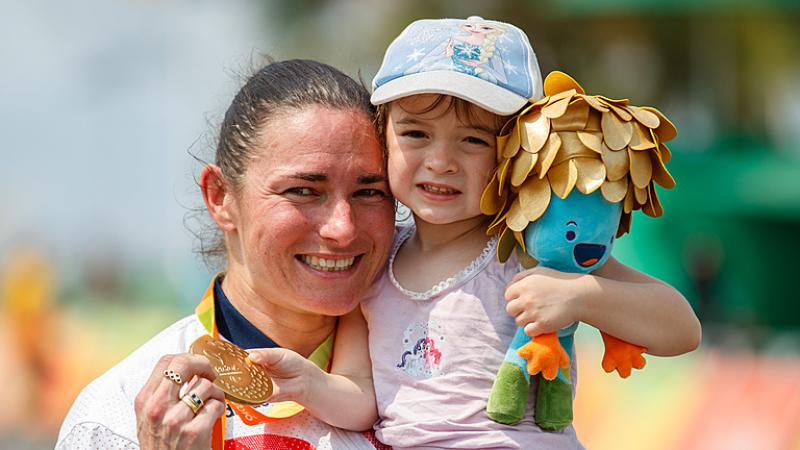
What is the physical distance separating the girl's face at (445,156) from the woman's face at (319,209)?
228 mm

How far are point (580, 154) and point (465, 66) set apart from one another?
374 millimetres

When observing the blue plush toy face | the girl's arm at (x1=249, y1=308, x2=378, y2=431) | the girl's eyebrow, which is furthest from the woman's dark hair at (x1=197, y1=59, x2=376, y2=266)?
the blue plush toy face

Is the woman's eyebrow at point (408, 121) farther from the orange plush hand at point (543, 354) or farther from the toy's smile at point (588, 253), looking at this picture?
the orange plush hand at point (543, 354)

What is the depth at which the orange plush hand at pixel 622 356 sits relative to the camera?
2.86 meters

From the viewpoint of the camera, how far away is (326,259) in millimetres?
3211

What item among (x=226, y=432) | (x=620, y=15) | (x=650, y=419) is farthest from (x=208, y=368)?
(x=620, y=15)

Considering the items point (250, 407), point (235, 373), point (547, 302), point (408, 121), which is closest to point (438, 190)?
point (408, 121)

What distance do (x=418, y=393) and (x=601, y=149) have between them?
0.76 meters

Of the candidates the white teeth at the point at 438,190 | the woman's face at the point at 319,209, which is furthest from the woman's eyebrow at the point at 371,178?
the white teeth at the point at 438,190

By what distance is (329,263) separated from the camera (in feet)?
10.5

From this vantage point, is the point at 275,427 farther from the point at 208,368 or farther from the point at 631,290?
the point at 631,290

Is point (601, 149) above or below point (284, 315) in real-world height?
above

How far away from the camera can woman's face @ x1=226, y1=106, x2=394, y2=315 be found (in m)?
→ 3.16

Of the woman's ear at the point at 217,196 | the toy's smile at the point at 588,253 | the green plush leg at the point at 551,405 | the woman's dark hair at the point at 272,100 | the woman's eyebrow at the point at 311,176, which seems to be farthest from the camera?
the woman's ear at the point at 217,196
